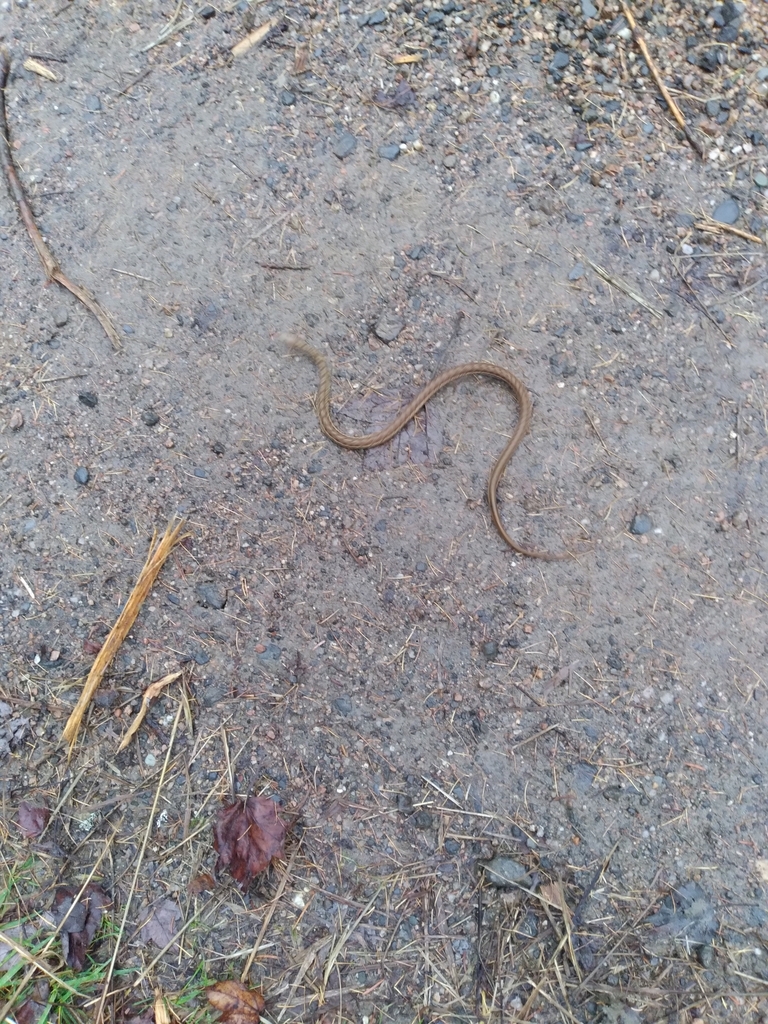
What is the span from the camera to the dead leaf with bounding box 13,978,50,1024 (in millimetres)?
2965

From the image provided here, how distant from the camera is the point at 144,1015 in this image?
3000 millimetres

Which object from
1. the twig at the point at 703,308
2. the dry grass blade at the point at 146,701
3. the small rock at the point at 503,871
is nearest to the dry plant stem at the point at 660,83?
the twig at the point at 703,308

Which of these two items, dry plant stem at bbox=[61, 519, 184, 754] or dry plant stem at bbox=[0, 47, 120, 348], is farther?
dry plant stem at bbox=[0, 47, 120, 348]

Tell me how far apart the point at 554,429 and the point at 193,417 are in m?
1.99

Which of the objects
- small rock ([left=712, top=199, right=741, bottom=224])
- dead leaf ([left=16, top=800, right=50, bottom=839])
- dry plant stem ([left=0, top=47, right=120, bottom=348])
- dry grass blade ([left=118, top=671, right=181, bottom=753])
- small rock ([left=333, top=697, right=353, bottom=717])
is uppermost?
dry plant stem ([left=0, top=47, right=120, bottom=348])

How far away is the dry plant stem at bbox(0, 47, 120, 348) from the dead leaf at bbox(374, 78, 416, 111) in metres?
2.02

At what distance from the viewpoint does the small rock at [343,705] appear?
10.9ft

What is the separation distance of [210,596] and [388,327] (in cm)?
177

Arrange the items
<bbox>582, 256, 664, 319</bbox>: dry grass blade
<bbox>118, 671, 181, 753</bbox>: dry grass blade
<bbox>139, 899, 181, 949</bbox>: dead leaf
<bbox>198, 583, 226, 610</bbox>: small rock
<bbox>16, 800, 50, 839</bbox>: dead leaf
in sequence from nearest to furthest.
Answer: <bbox>139, 899, 181, 949</bbox>: dead leaf → <bbox>16, 800, 50, 839</bbox>: dead leaf → <bbox>118, 671, 181, 753</bbox>: dry grass blade → <bbox>198, 583, 226, 610</bbox>: small rock → <bbox>582, 256, 664, 319</bbox>: dry grass blade

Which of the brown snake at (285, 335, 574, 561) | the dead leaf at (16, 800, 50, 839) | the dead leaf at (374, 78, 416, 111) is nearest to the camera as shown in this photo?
the dead leaf at (16, 800, 50, 839)

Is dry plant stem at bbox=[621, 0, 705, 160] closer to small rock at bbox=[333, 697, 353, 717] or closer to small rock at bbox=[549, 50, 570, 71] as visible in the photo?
small rock at bbox=[549, 50, 570, 71]

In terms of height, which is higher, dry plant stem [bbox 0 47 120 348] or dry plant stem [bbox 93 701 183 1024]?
dry plant stem [bbox 0 47 120 348]

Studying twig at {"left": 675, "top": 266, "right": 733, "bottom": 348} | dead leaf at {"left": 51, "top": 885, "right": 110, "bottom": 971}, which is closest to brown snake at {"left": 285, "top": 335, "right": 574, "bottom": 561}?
twig at {"left": 675, "top": 266, "right": 733, "bottom": 348}

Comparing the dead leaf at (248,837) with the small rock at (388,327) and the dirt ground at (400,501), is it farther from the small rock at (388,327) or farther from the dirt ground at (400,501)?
the small rock at (388,327)
